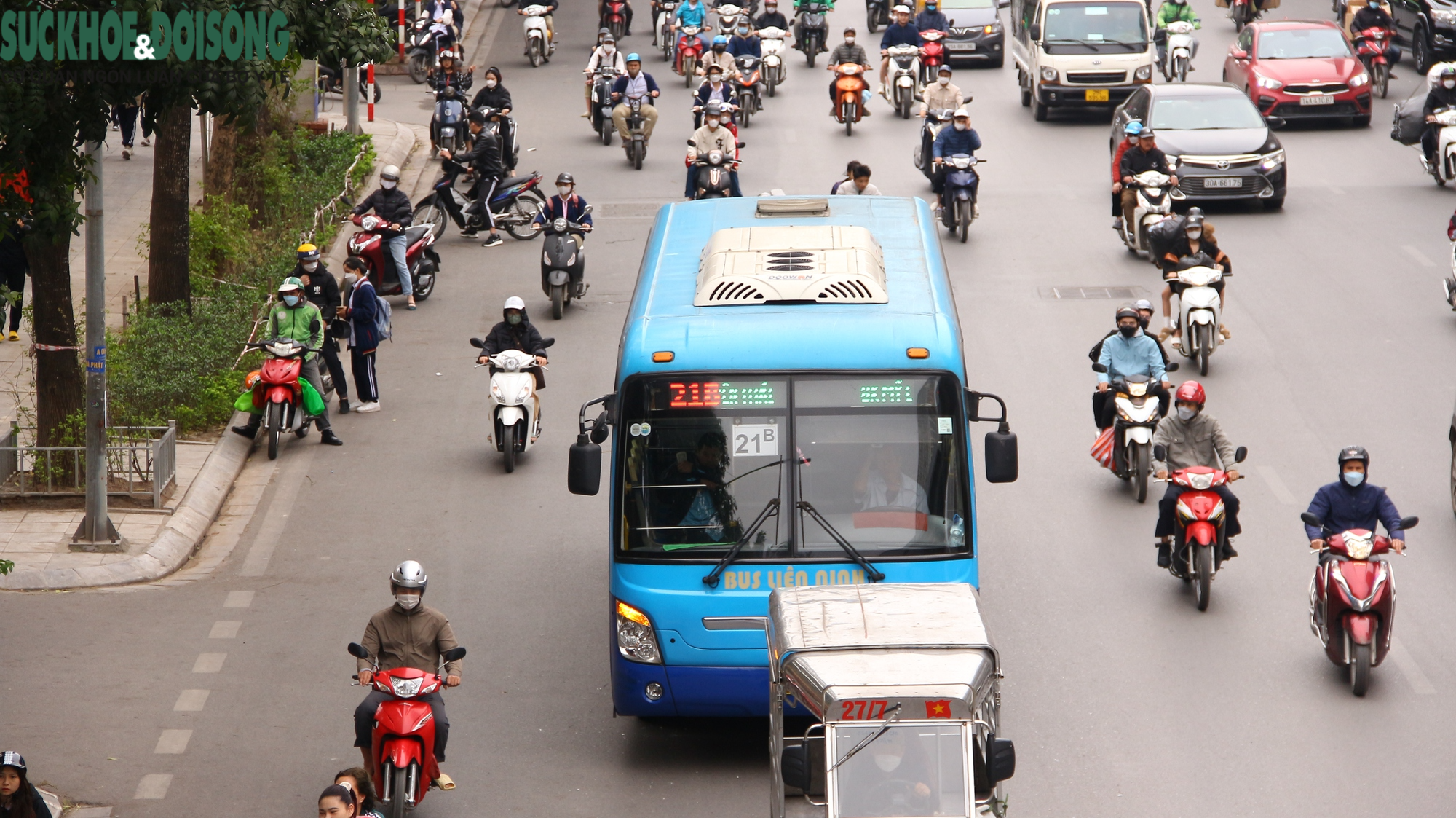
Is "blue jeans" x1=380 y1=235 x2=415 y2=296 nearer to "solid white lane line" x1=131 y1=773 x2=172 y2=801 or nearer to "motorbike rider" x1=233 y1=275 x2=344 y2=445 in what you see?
"motorbike rider" x1=233 y1=275 x2=344 y2=445

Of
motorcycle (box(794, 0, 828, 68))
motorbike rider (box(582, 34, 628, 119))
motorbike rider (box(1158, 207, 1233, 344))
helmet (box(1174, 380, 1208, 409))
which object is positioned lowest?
helmet (box(1174, 380, 1208, 409))

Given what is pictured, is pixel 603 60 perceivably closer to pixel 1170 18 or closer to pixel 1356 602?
pixel 1170 18

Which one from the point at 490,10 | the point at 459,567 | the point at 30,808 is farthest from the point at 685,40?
the point at 30,808

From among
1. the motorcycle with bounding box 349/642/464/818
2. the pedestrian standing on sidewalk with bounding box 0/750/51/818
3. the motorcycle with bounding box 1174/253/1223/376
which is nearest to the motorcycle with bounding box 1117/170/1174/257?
the motorcycle with bounding box 1174/253/1223/376

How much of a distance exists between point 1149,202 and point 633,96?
10.3 meters

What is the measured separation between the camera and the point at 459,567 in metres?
14.6

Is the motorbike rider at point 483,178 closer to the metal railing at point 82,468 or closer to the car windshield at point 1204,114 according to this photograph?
the car windshield at point 1204,114

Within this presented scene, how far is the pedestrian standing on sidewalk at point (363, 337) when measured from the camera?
18391 millimetres

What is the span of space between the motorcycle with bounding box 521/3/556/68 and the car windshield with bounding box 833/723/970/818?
106 feet

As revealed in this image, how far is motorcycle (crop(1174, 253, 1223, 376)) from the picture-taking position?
1892 cm

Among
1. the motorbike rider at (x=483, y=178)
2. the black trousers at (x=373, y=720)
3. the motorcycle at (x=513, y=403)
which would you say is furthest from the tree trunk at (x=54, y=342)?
the motorbike rider at (x=483, y=178)

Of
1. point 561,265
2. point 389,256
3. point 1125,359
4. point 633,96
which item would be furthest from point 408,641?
point 633,96

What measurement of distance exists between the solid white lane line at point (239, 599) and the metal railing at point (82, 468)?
179 cm

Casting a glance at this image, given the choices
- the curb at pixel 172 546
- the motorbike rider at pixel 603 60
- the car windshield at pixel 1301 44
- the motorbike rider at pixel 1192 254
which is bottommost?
the curb at pixel 172 546
